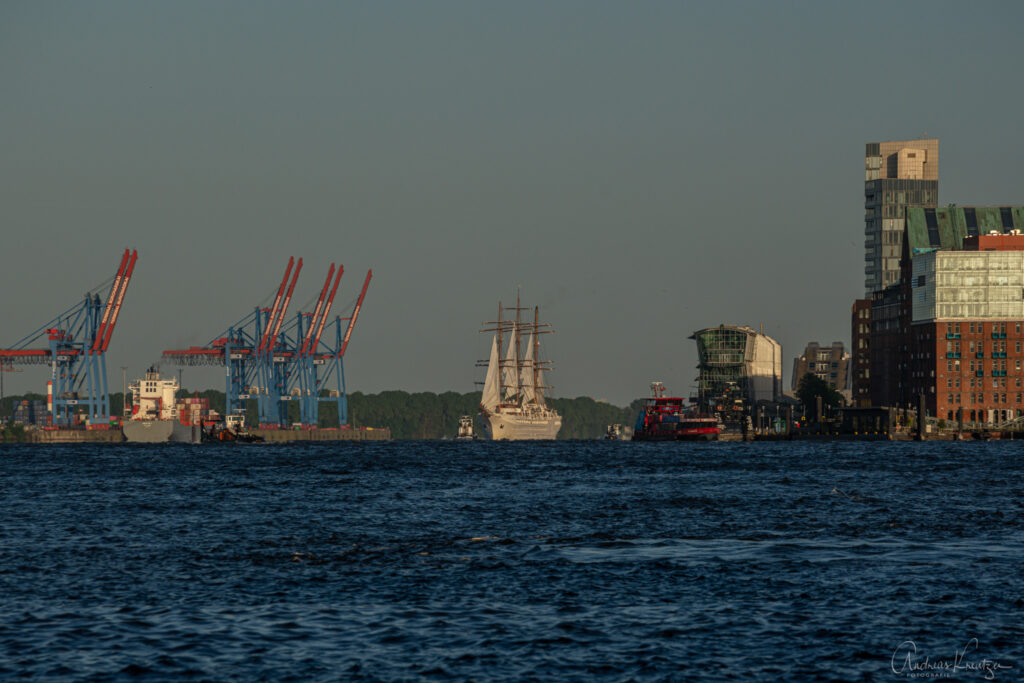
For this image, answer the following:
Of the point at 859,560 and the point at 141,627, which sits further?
the point at 859,560

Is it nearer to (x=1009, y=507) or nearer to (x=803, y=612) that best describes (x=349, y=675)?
(x=803, y=612)

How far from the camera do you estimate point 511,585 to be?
3900cm

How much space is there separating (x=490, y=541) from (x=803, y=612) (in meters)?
18.5

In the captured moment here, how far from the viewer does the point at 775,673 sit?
89.8ft

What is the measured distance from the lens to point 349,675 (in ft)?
89.9

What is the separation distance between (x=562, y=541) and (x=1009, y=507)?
26.8 meters

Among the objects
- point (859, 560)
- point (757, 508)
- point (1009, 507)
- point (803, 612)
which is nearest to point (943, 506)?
point (1009, 507)

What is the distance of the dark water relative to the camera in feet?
94.4

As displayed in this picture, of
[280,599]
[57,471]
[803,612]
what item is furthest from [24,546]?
[57,471]

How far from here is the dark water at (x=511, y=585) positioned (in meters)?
28.8

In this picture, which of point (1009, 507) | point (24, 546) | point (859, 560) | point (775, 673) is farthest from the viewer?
point (1009, 507)

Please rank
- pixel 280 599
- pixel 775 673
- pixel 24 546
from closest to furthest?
pixel 775 673 < pixel 280 599 < pixel 24 546

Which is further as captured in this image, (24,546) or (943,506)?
(943,506)

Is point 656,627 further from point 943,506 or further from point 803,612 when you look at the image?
point 943,506
